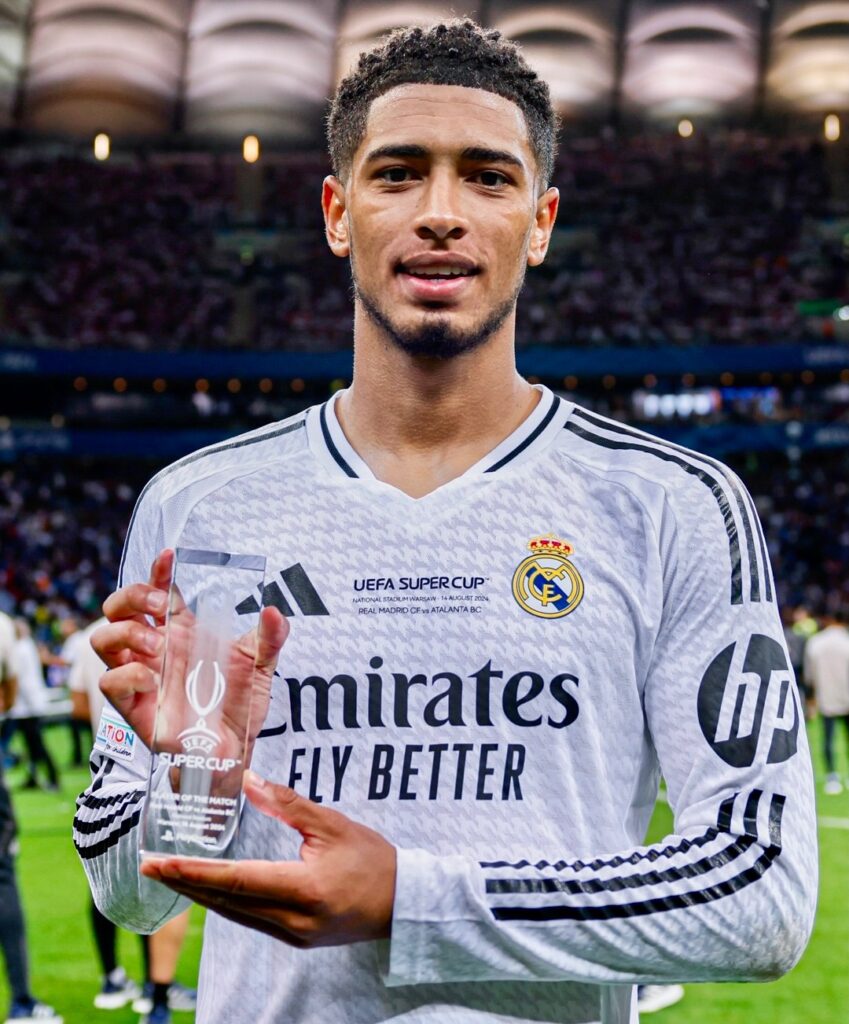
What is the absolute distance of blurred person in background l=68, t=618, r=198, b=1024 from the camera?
20.3 ft

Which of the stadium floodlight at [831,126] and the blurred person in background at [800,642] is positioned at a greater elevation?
the stadium floodlight at [831,126]

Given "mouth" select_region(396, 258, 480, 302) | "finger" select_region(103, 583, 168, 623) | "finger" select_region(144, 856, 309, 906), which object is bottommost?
"finger" select_region(144, 856, 309, 906)

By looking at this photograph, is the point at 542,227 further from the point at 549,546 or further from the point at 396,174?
the point at 549,546

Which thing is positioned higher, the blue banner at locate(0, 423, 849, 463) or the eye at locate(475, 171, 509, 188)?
the blue banner at locate(0, 423, 849, 463)

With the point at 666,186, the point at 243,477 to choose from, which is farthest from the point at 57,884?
the point at 666,186

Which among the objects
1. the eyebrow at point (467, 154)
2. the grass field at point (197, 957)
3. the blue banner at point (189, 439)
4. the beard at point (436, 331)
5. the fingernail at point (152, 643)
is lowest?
the grass field at point (197, 957)

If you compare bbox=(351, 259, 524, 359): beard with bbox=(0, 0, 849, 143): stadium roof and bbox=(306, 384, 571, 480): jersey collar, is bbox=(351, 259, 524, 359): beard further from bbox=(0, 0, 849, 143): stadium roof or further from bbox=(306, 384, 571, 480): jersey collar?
bbox=(0, 0, 849, 143): stadium roof

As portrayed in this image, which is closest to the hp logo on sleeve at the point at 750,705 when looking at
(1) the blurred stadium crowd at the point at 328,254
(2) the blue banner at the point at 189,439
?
(2) the blue banner at the point at 189,439

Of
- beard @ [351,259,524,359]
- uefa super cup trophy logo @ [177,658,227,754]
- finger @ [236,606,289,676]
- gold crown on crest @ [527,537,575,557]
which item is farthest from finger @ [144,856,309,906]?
beard @ [351,259,524,359]

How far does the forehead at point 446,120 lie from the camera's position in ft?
6.70

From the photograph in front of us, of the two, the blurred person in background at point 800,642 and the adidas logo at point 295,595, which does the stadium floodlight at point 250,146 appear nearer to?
the blurred person in background at point 800,642

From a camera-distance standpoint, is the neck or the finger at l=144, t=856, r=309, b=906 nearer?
the finger at l=144, t=856, r=309, b=906

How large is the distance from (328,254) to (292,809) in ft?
125

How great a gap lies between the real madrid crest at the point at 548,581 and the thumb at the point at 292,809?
1.67 feet
